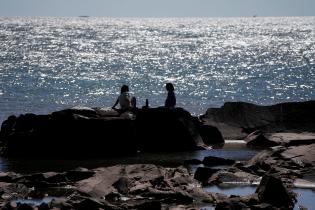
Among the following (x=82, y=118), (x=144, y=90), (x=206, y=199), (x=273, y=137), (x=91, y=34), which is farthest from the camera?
(x=91, y=34)

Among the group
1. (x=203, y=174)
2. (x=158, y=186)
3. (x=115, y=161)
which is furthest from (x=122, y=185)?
(x=115, y=161)

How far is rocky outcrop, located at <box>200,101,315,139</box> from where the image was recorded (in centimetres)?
3039

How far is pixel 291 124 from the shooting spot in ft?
100

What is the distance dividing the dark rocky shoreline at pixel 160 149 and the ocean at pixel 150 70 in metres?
16.6

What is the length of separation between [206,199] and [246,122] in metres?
13.0

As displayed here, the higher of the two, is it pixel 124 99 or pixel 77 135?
pixel 124 99

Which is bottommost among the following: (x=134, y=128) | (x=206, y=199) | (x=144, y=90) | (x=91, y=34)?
(x=206, y=199)

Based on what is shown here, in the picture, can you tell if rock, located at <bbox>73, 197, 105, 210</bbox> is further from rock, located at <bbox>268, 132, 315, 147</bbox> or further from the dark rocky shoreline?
rock, located at <bbox>268, 132, 315, 147</bbox>

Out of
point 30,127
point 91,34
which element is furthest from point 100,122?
point 91,34

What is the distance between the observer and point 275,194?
58.3 feet

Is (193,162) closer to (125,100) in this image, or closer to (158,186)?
(158,186)

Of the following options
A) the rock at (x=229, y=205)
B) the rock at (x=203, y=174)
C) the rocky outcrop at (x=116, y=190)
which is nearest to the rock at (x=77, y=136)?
the rocky outcrop at (x=116, y=190)

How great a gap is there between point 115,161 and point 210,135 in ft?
17.1

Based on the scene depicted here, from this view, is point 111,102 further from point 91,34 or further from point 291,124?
point 91,34
